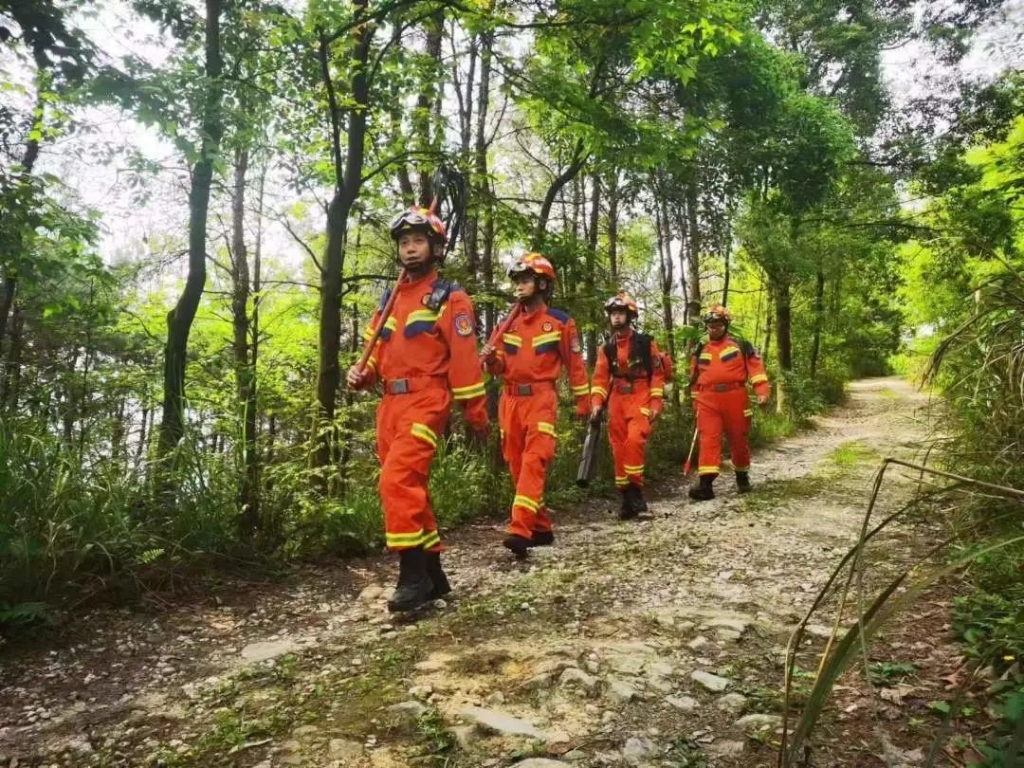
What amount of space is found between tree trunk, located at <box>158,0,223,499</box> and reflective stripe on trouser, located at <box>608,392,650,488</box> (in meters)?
4.41

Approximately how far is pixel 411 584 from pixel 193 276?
394cm

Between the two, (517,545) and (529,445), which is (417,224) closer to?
(529,445)

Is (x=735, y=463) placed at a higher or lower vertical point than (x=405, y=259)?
lower

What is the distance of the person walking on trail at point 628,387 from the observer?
287 inches

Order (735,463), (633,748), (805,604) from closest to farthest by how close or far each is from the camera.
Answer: (633,748)
(805,604)
(735,463)

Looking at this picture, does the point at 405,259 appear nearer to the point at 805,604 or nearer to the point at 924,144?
the point at 805,604

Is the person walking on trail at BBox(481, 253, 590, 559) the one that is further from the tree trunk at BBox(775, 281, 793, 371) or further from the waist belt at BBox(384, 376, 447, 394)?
the tree trunk at BBox(775, 281, 793, 371)

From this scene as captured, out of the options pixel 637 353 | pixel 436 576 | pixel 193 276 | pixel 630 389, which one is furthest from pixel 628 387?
pixel 193 276

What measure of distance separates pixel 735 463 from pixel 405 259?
18.5 ft

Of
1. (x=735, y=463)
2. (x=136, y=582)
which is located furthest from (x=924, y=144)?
(x=136, y=582)

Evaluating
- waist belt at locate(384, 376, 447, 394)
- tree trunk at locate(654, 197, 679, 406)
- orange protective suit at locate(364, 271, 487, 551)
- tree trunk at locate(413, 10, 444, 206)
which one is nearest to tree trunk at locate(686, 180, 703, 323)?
tree trunk at locate(654, 197, 679, 406)

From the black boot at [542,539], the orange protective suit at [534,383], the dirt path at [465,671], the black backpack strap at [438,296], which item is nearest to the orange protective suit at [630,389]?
the orange protective suit at [534,383]

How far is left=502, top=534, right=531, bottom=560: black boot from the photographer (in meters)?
5.22

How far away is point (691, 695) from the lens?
2674 mm
